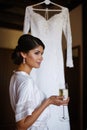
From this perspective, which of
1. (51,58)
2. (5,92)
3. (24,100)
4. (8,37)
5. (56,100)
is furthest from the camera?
(8,37)

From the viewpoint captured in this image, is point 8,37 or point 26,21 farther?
point 8,37

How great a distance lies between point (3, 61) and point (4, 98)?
28.3 inches

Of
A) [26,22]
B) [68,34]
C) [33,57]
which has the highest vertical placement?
[26,22]

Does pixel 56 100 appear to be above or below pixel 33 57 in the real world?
below

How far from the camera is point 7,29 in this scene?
4.46 metres

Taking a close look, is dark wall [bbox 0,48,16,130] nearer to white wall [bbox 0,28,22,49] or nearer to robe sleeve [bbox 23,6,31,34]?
white wall [bbox 0,28,22,49]

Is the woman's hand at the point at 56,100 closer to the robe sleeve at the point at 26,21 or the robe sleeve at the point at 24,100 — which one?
the robe sleeve at the point at 24,100

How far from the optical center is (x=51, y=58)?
2.18 meters

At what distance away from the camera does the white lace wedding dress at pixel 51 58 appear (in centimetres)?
211

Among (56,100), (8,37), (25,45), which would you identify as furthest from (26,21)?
(8,37)

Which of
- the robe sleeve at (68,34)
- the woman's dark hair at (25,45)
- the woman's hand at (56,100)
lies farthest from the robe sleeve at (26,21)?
the woman's hand at (56,100)

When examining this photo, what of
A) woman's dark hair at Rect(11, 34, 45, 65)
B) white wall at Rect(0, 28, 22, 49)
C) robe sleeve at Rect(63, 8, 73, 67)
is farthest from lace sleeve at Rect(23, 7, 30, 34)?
white wall at Rect(0, 28, 22, 49)

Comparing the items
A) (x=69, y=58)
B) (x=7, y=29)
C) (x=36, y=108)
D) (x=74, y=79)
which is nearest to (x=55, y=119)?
(x=69, y=58)

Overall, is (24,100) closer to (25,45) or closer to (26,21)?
(25,45)
